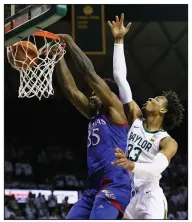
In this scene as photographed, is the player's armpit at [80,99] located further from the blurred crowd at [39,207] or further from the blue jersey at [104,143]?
the blurred crowd at [39,207]

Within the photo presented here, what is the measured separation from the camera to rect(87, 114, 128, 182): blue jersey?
18.5 ft

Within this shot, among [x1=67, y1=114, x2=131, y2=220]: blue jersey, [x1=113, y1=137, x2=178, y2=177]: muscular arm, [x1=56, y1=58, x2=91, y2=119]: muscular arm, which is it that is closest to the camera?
[x1=113, y1=137, x2=178, y2=177]: muscular arm

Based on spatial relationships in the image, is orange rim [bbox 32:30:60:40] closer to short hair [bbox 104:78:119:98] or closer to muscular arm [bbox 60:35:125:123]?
→ muscular arm [bbox 60:35:125:123]

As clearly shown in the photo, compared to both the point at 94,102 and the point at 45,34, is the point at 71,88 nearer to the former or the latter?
the point at 94,102

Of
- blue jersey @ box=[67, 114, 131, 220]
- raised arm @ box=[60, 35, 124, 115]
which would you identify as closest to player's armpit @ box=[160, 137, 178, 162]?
blue jersey @ box=[67, 114, 131, 220]

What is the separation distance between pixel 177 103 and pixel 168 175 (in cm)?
292

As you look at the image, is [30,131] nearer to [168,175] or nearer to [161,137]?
[168,175]

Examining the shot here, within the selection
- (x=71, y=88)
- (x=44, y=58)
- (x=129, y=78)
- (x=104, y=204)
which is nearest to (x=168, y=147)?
(x=104, y=204)

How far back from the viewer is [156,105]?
19.3 feet

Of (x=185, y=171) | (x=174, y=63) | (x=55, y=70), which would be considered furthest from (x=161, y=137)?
(x=185, y=171)

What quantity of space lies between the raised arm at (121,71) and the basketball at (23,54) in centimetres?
77

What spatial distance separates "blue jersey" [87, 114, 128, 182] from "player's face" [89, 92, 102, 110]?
0.11 metres

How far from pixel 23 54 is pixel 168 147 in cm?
160

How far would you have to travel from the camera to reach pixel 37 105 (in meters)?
8.58
